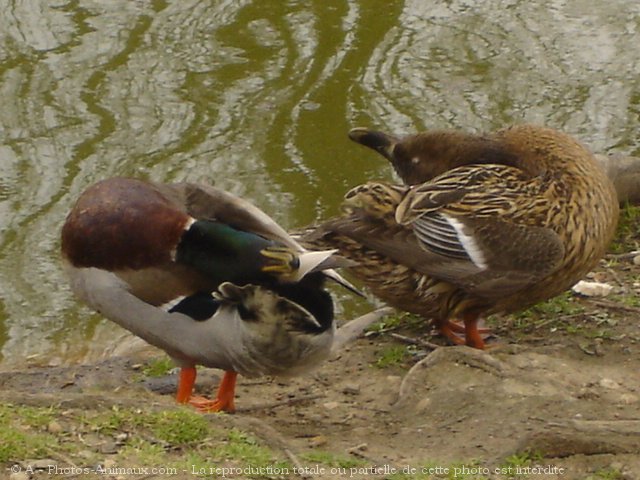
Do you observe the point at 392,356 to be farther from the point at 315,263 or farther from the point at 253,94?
the point at 253,94

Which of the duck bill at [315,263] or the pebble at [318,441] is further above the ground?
the duck bill at [315,263]

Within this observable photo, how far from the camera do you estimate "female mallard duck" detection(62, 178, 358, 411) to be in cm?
519

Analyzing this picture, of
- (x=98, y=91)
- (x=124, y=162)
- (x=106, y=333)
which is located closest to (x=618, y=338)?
(x=106, y=333)

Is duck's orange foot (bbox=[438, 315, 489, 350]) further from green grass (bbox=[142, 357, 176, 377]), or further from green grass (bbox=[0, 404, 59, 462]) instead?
green grass (bbox=[0, 404, 59, 462])

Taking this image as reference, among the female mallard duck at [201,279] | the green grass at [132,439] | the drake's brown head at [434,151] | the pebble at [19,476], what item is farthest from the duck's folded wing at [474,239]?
the pebble at [19,476]

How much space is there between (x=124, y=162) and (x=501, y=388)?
4.49m

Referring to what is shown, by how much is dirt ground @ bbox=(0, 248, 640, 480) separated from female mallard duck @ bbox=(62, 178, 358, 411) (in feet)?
1.00

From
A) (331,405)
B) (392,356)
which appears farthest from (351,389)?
(392,356)

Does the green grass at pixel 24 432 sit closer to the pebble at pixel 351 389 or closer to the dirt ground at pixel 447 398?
the dirt ground at pixel 447 398

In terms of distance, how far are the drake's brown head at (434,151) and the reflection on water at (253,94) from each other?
1396 mm

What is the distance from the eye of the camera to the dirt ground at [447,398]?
187 inches

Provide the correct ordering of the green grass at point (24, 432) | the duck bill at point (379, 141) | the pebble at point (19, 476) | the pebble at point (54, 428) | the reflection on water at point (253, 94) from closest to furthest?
the pebble at point (19, 476), the green grass at point (24, 432), the pebble at point (54, 428), the duck bill at point (379, 141), the reflection on water at point (253, 94)

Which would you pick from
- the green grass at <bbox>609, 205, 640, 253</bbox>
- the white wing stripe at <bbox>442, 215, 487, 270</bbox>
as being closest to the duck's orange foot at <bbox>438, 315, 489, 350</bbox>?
the white wing stripe at <bbox>442, 215, 487, 270</bbox>

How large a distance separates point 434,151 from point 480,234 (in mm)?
854
